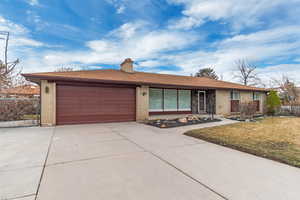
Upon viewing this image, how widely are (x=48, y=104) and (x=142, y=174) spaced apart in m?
7.41

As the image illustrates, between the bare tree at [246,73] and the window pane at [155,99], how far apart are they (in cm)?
2372

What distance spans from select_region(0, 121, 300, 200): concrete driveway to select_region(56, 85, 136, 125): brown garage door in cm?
420

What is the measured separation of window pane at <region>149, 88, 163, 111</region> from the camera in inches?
445

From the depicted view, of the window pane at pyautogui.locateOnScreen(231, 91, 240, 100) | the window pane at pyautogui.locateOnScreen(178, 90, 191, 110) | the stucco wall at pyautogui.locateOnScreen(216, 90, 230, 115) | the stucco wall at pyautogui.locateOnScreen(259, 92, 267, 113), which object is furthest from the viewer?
the stucco wall at pyautogui.locateOnScreen(259, 92, 267, 113)

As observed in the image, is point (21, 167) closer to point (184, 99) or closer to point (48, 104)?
point (48, 104)

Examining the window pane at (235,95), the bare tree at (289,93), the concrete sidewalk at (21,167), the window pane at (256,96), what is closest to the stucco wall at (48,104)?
the concrete sidewalk at (21,167)

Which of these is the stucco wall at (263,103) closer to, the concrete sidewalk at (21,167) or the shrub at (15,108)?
the concrete sidewalk at (21,167)

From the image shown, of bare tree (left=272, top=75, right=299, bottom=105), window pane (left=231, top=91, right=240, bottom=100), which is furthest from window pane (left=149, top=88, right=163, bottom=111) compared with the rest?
bare tree (left=272, top=75, right=299, bottom=105)

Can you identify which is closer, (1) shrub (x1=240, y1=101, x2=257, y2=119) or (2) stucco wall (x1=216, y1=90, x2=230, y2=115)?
(1) shrub (x1=240, y1=101, x2=257, y2=119)

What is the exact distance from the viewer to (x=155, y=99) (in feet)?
37.6

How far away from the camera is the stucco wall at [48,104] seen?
Result: 7848 mm

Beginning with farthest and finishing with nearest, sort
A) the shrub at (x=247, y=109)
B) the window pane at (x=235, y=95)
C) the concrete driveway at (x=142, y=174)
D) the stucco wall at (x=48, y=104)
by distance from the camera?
the window pane at (x=235, y=95)
the shrub at (x=247, y=109)
the stucco wall at (x=48, y=104)
the concrete driveway at (x=142, y=174)

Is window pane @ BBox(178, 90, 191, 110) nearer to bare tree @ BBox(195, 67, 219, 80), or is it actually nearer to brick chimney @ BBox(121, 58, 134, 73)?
brick chimney @ BBox(121, 58, 134, 73)

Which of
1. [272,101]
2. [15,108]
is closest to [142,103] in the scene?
[15,108]
